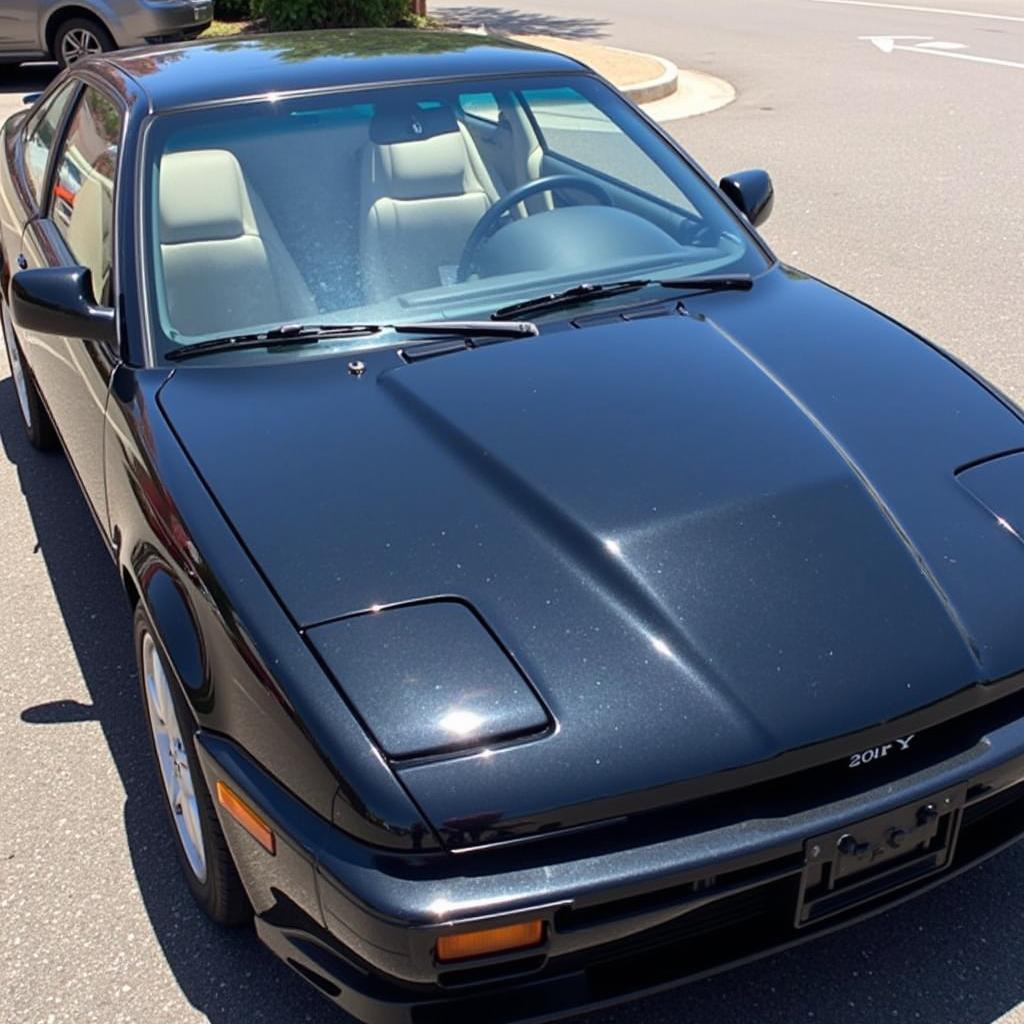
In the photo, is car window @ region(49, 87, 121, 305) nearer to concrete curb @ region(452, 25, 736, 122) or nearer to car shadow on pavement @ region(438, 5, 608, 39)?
concrete curb @ region(452, 25, 736, 122)

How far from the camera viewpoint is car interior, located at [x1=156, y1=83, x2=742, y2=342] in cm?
312

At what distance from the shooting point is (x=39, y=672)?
3.61 m

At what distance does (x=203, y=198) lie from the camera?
3.21m

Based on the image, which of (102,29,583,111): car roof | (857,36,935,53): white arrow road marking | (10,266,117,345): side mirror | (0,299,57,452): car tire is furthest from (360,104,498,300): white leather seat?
(857,36,935,53): white arrow road marking

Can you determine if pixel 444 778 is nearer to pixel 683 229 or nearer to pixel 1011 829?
pixel 1011 829

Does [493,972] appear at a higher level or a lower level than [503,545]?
lower

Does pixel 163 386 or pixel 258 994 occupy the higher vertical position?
pixel 163 386

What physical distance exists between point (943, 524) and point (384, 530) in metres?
1.03

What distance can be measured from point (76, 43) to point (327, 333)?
10.5 m

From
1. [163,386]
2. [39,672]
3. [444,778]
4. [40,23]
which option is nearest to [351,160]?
[163,386]

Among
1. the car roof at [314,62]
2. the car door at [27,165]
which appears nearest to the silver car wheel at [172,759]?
the car roof at [314,62]

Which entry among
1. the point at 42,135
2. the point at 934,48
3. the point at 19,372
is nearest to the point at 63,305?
the point at 42,135

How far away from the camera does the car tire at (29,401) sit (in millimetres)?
4691

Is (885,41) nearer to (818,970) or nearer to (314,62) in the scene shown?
(314,62)
